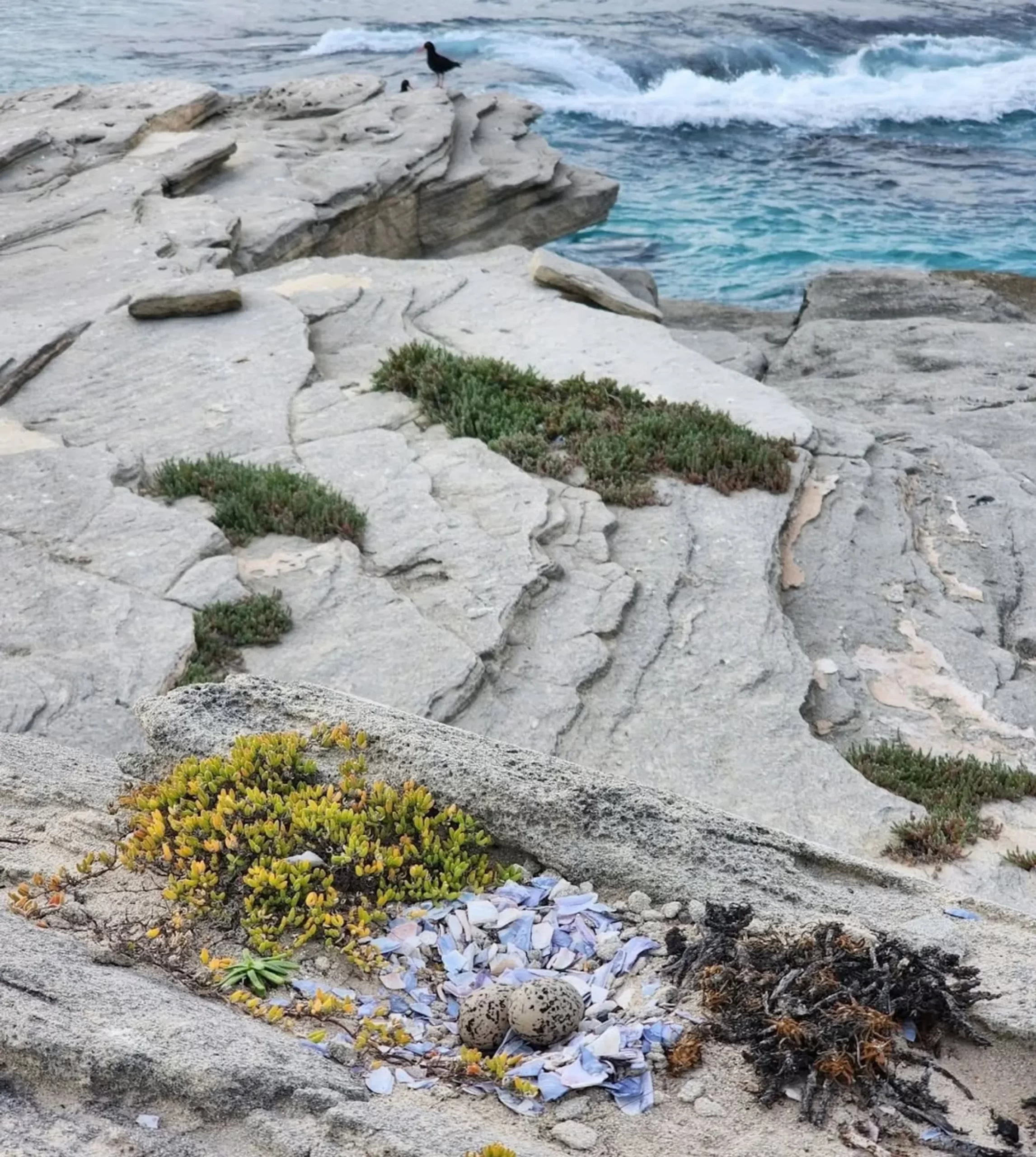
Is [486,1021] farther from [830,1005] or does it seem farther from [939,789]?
[939,789]

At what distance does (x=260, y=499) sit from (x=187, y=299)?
205 inches

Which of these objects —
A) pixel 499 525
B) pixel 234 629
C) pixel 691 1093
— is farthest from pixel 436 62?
pixel 691 1093

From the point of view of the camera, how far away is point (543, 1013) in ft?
14.4

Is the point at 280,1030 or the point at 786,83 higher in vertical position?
the point at 280,1030

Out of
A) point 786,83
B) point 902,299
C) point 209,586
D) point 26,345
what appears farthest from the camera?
point 786,83

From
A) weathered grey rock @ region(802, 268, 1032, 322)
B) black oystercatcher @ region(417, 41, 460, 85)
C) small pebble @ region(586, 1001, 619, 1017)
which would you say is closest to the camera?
small pebble @ region(586, 1001, 619, 1017)

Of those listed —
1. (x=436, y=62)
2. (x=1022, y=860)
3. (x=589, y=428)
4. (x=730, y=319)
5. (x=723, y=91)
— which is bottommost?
(x=730, y=319)

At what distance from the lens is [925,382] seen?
19.8 m

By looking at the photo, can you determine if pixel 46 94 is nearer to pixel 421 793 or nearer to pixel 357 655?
pixel 357 655

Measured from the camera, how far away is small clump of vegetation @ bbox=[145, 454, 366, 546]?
11602 mm

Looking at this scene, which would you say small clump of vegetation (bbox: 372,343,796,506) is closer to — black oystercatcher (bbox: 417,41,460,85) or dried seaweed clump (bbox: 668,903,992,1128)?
dried seaweed clump (bbox: 668,903,992,1128)

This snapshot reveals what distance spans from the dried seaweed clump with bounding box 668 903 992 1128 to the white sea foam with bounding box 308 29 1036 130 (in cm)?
4300

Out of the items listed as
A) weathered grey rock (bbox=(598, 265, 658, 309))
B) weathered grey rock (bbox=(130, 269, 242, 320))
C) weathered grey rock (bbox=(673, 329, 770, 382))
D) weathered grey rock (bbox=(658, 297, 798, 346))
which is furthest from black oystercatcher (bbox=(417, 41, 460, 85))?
weathered grey rock (bbox=(130, 269, 242, 320))

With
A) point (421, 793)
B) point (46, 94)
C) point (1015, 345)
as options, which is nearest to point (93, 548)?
point (421, 793)
